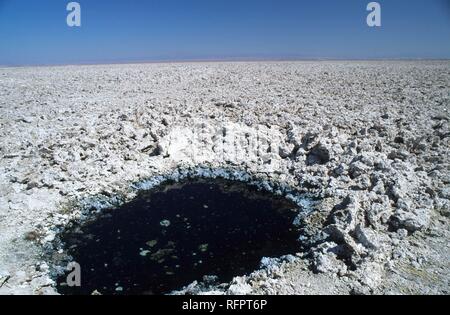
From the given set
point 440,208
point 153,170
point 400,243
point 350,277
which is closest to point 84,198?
point 153,170

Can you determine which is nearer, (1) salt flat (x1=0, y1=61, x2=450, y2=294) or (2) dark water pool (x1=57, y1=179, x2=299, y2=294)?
(1) salt flat (x1=0, y1=61, x2=450, y2=294)

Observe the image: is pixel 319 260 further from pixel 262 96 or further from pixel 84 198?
pixel 262 96

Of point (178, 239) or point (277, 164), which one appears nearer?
point (178, 239)

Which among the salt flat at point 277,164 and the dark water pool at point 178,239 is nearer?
the salt flat at point 277,164
